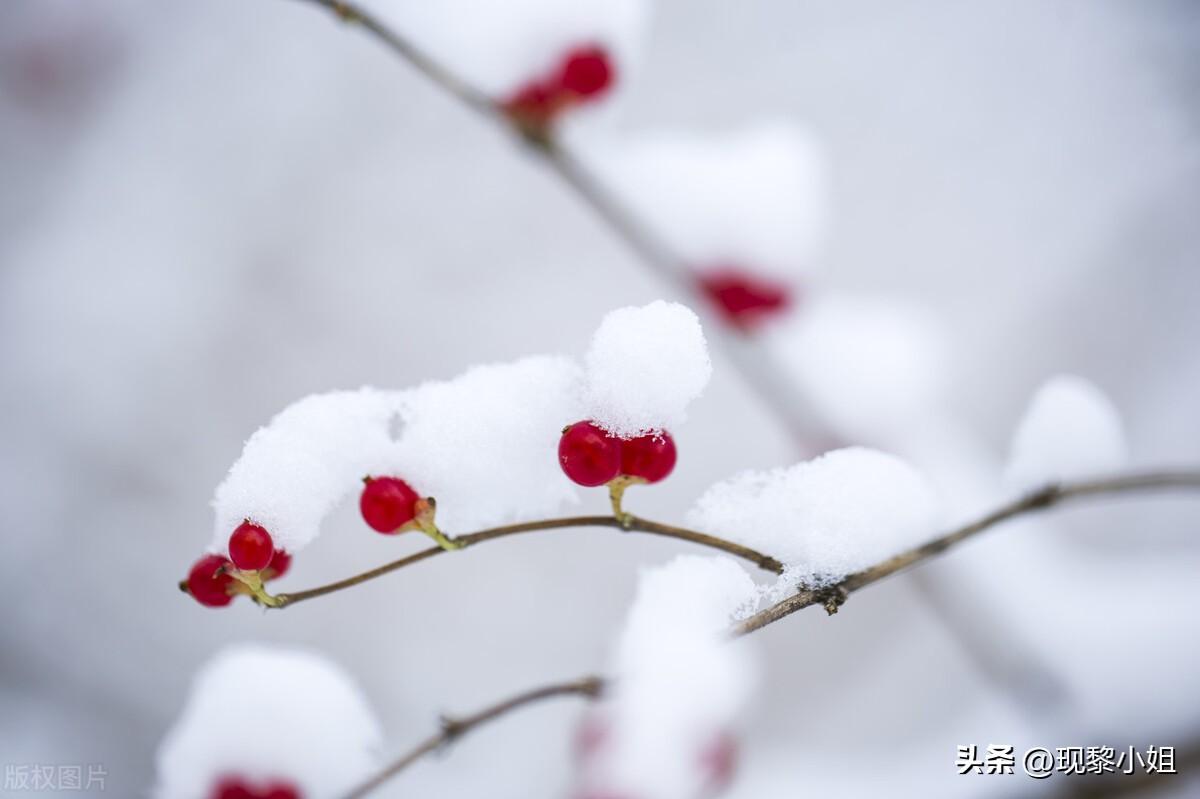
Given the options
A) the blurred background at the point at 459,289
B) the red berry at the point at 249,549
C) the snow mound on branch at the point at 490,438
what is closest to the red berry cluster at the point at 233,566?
the red berry at the point at 249,549

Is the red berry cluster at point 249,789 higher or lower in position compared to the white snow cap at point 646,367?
lower

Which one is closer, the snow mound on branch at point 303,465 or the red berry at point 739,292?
the snow mound on branch at point 303,465

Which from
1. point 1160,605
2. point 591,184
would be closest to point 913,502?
point 591,184

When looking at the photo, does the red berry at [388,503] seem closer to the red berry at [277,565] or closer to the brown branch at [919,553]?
the red berry at [277,565]

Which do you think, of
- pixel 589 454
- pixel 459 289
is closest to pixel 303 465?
pixel 589 454

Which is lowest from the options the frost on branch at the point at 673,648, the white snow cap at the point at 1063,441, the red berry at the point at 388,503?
the frost on branch at the point at 673,648

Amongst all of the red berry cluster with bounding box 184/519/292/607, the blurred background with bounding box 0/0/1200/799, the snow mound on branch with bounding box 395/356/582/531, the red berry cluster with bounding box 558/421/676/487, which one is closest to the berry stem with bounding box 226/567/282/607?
the red berry cluster with bounding box 184/519/292/607

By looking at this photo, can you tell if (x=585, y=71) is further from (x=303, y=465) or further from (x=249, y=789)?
(x=249, y=789)

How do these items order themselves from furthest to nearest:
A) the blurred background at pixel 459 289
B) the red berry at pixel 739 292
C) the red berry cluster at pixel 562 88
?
the blurred background at pixel 459 289, the red berry at pixel 739 292, the red berry cluster at pixel 562 88
